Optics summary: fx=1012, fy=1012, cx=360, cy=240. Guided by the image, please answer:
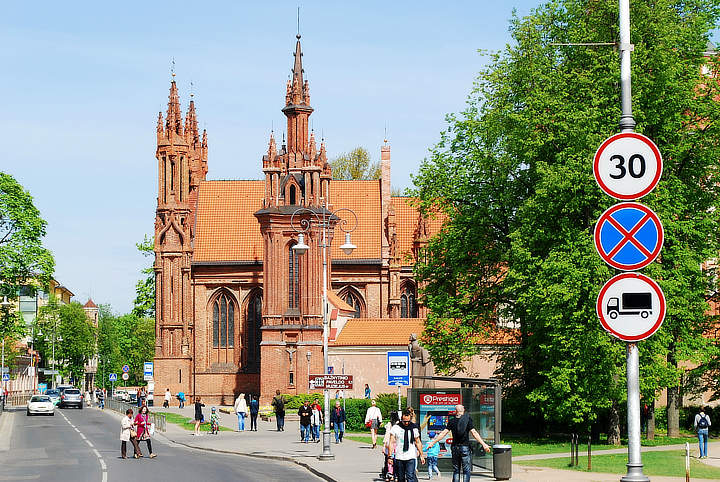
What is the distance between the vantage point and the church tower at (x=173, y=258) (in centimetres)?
7069

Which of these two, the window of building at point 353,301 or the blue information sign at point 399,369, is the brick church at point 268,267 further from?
the blue information sign at point 399,369

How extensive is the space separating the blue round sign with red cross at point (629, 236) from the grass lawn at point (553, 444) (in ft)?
72.1

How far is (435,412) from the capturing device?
979 inches

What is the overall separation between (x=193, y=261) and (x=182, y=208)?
3.89 m

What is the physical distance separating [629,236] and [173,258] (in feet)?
208

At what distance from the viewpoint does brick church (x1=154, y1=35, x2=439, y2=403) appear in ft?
213

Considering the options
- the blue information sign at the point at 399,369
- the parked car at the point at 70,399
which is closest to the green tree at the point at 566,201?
the blue information sign at the point at 399,369

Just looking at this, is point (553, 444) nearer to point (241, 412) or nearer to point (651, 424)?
point (651, 424)

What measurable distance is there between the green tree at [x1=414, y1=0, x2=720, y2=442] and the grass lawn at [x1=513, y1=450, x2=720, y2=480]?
3894 mm

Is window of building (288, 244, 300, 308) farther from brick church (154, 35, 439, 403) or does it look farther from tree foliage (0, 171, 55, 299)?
tree foliage (0, 171, 55, 299)

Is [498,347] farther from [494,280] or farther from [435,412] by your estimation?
[435,412]

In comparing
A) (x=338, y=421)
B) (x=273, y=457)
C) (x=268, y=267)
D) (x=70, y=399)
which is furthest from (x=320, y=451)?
(x=70, y=399)

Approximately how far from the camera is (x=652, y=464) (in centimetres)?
2669

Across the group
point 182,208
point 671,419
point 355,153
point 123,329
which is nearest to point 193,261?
point 182,208
